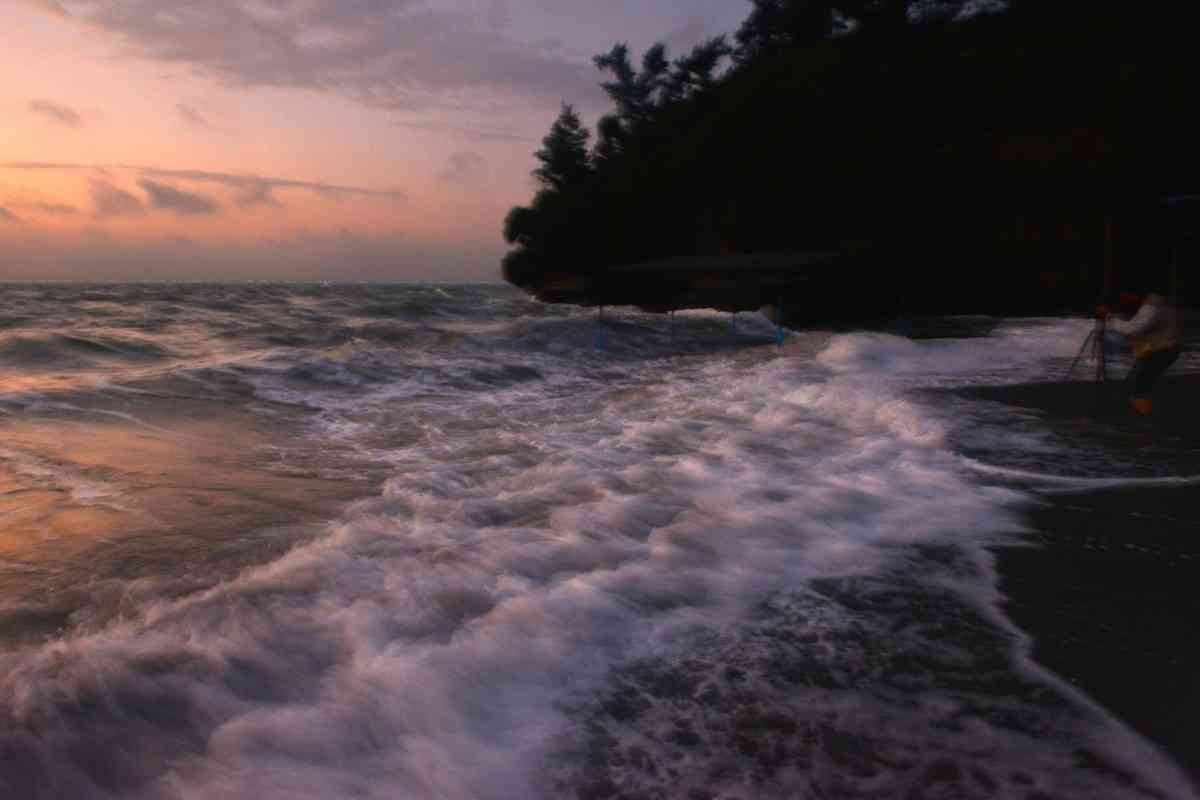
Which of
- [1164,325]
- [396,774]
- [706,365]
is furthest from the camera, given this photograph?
[706,365]

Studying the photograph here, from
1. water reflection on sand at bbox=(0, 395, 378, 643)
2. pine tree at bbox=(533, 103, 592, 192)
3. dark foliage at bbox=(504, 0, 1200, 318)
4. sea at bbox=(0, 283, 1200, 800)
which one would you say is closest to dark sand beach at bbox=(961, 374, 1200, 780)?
sea at bbox=(0, 283, 1200, 800)

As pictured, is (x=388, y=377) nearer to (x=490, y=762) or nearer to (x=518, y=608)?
(x=518, y=608)

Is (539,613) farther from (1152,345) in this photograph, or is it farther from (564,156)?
(564,156)

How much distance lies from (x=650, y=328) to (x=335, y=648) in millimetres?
25128

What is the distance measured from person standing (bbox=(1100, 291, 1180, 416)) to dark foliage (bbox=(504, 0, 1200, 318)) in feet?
57.4

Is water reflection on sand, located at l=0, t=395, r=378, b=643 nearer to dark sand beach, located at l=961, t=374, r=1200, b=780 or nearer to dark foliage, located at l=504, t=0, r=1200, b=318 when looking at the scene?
dark sand beach, located at l=961, t=374, r=1200, b=780

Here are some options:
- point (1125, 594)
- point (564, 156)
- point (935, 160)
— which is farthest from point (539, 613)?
point (564, 156)

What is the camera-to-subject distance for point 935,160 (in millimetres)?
35875

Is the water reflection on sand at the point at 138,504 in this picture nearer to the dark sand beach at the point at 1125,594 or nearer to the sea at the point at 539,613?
the sea at the point at 539,613

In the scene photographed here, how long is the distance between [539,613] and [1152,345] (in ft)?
25.9

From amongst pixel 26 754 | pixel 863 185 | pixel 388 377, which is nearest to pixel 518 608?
pixel 26 754

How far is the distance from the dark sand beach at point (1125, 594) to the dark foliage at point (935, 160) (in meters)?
21.9

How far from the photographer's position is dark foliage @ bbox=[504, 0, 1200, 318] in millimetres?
30453

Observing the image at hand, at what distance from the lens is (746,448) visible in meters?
7.57
